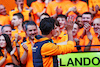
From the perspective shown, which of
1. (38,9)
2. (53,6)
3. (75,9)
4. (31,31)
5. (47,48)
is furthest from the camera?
(38,9)

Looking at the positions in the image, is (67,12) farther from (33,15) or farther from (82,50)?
(82,50)

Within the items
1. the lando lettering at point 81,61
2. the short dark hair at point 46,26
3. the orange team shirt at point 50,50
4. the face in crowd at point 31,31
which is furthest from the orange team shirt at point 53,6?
the orange team shirt at point 50,50

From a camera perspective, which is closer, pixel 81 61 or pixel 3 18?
pixel 81 61

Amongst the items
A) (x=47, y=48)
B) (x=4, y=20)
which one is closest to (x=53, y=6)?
(x=4, y=20)

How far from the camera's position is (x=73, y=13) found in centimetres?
486

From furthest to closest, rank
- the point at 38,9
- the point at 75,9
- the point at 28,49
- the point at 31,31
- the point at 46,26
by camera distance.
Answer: the point at 38,9 < the point at 75,9 < the point at 31,31 < the point at 28,49 < the point at 46,26

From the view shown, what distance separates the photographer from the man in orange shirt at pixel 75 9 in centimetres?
477

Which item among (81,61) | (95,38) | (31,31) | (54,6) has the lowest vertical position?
(81,61)

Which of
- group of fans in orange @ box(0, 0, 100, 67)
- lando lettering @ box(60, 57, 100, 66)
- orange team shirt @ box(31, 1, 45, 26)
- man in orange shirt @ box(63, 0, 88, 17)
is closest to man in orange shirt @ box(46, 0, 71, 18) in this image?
group of fans in orange @ box(0, 0, 100, 67)

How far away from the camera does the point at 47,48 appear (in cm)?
249

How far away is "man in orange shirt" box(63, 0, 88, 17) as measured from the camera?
4.77 m

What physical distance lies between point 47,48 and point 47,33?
0.85ft

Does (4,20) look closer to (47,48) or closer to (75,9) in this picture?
(75,9)

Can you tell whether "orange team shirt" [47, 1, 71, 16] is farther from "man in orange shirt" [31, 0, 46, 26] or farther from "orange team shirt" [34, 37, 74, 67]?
"orange team shirt" [34, 37, 74, 67]
